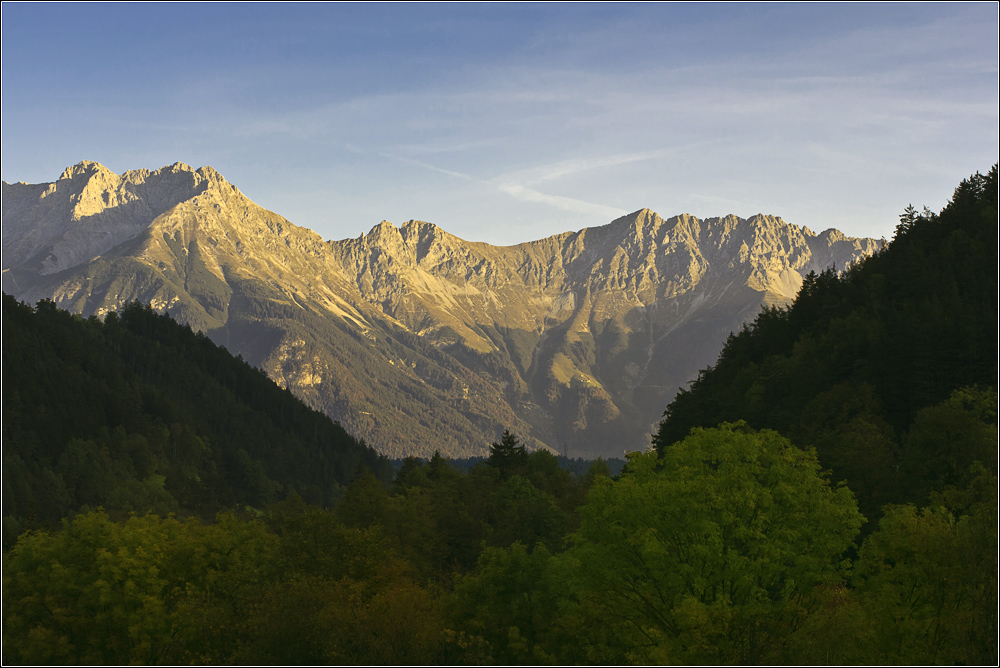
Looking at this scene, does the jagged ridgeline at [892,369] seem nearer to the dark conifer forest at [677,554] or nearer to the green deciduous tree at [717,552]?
the dark conifer forest at [677,554]

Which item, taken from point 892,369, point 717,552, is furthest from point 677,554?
point 892,369

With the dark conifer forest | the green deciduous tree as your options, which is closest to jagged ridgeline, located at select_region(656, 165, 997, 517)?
the dark conifer forest

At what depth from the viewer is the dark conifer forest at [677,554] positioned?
49.4m

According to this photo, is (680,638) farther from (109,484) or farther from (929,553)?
(109,484)

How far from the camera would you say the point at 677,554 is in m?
55.6

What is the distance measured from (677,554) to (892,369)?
6234cm

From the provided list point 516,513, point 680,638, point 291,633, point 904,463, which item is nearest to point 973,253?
point 904,463

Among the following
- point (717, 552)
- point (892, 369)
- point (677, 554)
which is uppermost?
point (892, 369)

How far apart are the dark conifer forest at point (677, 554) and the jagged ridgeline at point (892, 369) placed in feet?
1.11

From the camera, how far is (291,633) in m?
62.8

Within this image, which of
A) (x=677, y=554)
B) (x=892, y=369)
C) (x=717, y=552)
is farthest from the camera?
(x=892, y=369)

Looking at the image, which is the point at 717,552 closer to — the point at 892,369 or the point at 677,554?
the point at 677,554

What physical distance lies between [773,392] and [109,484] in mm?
137883

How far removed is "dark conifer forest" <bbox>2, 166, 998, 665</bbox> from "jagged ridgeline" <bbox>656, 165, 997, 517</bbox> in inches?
13.3
